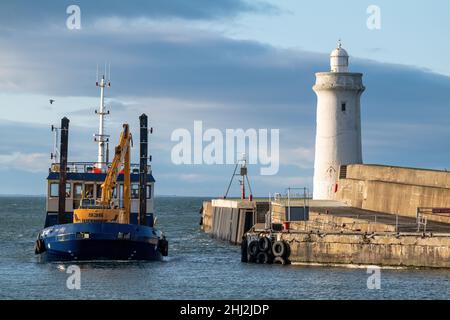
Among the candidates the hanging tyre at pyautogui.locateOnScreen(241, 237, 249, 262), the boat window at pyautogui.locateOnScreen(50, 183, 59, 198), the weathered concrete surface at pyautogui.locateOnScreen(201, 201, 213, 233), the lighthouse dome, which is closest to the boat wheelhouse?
the boat window at pyautogui.locateOnScreen(50, 183, 59, 198)

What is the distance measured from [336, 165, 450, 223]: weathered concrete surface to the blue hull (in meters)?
13.8

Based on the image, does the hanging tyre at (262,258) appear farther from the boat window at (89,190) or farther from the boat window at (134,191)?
the boat window at (89,190)

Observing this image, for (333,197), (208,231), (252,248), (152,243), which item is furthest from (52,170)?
(208,231)

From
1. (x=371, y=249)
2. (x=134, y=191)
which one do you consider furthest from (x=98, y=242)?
(x=371, y=249)

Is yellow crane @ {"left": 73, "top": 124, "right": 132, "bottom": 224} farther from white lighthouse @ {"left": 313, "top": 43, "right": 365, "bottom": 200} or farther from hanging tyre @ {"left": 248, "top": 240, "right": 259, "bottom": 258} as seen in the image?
white lighthouse @ {"left": 313, "top": 43, "right": 365, "bottom": 200}

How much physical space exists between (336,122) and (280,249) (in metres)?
21.2

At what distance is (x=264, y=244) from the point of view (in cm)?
5912

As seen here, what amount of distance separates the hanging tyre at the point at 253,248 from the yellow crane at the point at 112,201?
737 centimetres

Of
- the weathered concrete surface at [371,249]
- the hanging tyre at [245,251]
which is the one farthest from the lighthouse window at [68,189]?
the weathered concrete surface at [371,249]

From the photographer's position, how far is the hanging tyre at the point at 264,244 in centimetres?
5888

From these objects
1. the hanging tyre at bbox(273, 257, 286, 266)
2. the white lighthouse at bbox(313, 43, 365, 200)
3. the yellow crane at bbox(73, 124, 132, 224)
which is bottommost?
the hanging tyre at bbox(273, 257, 286, 266)

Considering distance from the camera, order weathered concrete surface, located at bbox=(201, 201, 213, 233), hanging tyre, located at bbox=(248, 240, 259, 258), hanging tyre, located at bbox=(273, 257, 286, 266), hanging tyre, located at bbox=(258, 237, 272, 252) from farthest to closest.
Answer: weathered concrete surface, located at bbox=(201, 201, 213, 233) → hanging tyre, located at bbox=(248, 240, 259, 258) → hanging tyre, located at bbox=(258, 237, 272, 252) → hanging tyre, located at bbox=(273, 257, 286, 266)

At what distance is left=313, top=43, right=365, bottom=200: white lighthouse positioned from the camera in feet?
257
